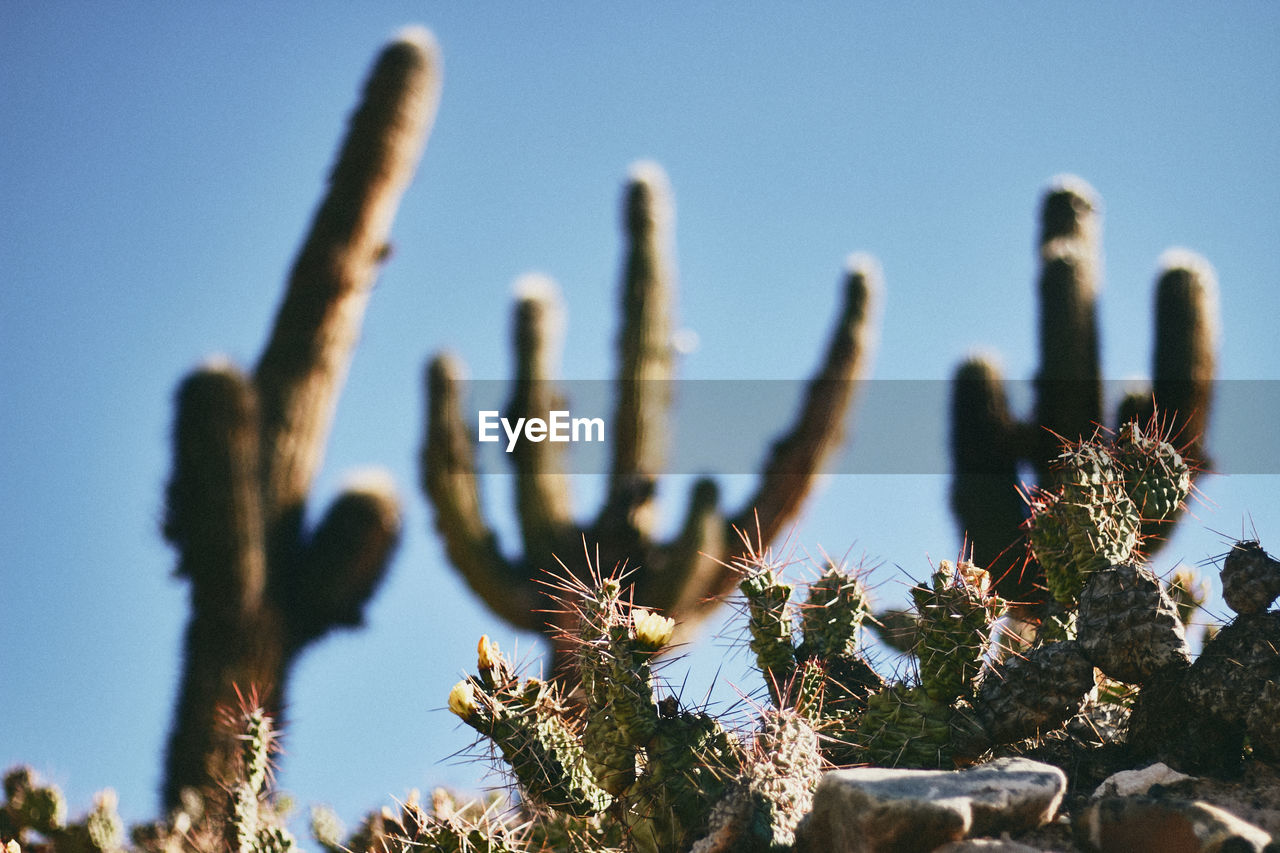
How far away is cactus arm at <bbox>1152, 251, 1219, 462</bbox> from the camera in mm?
8617

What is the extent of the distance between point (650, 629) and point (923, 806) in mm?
1052

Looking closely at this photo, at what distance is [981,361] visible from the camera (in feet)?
31.3

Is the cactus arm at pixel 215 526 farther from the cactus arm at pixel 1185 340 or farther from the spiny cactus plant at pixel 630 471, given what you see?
the cactus arm at pixel 1185 340

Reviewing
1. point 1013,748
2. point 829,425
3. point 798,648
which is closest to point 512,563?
point 829,425

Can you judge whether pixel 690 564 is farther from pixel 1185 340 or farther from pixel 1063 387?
pixel 1185 340

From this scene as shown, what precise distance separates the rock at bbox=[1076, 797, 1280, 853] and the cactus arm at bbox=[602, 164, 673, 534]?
617 cm

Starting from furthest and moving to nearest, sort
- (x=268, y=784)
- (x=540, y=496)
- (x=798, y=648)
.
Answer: (x=540, y=496), (x=268, y=784), (x=798, y=648)

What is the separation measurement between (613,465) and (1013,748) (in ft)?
18.3

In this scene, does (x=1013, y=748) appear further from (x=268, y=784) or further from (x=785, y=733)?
(x=268, y=784)

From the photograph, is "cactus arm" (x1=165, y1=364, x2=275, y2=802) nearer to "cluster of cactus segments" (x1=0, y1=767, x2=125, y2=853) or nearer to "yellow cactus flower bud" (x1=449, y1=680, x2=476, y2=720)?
"cluster of cactus segments" (x1=0, y1=767, x2=125, y2=853)

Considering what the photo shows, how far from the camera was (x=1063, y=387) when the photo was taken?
9.14m

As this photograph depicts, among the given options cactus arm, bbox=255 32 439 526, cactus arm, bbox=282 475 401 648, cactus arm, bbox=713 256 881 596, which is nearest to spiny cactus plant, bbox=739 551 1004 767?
cactus arm, bbox=713 256 881 596

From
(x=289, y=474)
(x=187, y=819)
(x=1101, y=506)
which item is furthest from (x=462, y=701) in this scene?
(x=289, y=474)

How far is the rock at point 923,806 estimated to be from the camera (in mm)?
2869
